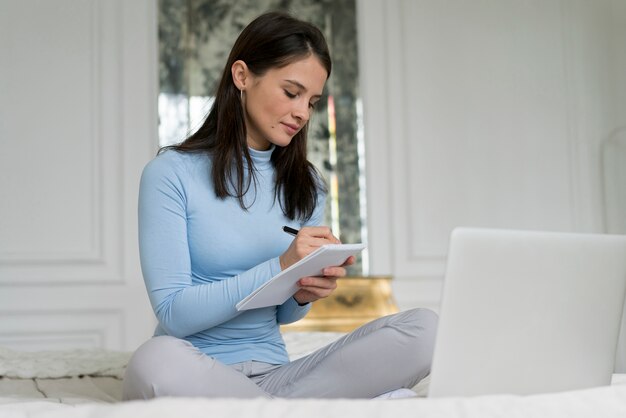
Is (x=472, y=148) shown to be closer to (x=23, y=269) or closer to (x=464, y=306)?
(x=23, y=269)

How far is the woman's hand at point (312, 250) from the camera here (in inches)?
60.9

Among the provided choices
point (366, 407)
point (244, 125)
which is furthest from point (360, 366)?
point (244, 125)

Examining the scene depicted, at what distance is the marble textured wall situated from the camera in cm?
436

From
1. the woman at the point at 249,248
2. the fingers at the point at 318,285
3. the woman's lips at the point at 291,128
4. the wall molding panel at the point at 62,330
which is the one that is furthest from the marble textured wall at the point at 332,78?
the fingers at the point at 318,285

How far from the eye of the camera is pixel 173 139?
4.26 m

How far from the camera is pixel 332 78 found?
4504 mm

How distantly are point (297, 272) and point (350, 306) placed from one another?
7.16 ft

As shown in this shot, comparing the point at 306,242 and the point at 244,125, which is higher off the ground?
the point at 244,125

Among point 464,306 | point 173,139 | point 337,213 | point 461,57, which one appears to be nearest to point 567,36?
point 461,57

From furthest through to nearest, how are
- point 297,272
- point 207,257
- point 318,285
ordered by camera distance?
point 207,257 → point 318,285 → point 297,272

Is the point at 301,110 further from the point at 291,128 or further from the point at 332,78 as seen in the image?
the point at 332,78

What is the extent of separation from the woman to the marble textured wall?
2330 millimetres

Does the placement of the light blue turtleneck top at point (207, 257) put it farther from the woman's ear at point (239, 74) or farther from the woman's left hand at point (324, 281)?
the woman's ear at point (239, 74)

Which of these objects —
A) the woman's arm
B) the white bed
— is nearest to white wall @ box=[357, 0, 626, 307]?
the woman's arm
